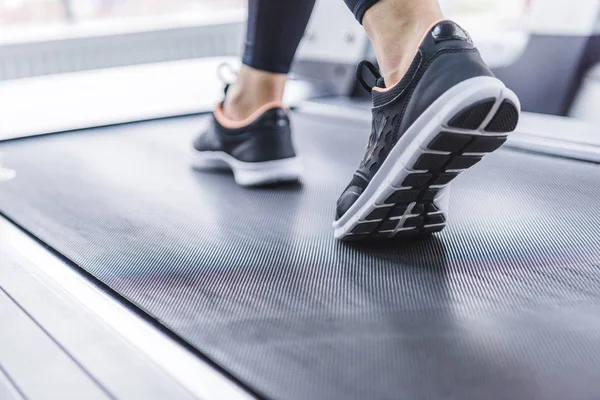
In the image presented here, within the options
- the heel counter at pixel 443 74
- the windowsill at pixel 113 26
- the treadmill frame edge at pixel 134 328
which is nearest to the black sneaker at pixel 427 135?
the heel counter at pixel 443 74

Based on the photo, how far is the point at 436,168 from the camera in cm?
77

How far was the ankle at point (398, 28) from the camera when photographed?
2.65 feet

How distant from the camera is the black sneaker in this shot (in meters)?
0.71

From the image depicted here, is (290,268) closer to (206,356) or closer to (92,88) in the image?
(206,356)

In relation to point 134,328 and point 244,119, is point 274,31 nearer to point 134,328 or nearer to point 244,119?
point 244,119

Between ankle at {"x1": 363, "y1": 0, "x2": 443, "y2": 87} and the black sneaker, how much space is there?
0.09ft

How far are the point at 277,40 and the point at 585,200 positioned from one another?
679 millimetres

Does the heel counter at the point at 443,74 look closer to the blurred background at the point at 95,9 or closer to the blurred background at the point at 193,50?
the blurred background at the point at 193,50

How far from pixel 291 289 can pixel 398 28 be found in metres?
0.39

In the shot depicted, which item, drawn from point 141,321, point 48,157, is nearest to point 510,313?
point 141,321

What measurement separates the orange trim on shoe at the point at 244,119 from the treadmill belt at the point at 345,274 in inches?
4.9

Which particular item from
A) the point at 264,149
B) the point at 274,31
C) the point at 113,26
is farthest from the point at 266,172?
the point at 113,26

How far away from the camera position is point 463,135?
724 millimetres

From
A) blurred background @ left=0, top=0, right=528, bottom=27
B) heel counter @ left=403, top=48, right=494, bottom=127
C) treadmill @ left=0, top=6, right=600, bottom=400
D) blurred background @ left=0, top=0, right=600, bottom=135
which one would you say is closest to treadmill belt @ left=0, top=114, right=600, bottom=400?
treadmill @ left=0, top=6, right=600, bottom=400
